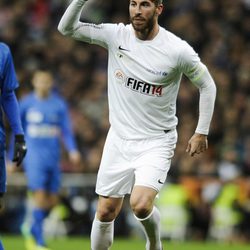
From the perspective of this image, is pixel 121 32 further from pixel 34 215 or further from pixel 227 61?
pixel 227 61

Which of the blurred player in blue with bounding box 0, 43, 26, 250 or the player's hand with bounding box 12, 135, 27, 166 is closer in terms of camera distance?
the blurred player in blue with bounding box 0, 43, 26, 250

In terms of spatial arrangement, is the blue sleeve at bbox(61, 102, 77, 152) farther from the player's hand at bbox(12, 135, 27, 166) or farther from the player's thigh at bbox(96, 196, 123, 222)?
the player's hand at bbox(12, 135, 27, 166)

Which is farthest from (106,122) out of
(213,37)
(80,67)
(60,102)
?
(60,102)

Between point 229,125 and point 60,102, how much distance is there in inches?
198

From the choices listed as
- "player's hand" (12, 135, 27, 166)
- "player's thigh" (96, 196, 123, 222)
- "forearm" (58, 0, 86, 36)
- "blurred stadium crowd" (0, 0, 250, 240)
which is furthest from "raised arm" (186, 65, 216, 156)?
"blurred stadium crowd" (0, 0, 250, 240)

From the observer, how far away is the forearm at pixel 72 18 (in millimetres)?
8062

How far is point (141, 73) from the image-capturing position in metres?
8.29

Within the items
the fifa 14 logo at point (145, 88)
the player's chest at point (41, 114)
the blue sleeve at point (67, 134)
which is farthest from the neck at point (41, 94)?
the fifa 14 logo at point (145, 88)

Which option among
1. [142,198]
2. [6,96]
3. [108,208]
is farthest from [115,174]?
[6,96]

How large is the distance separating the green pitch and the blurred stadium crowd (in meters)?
1.00

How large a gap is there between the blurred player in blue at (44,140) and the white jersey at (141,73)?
4207mm

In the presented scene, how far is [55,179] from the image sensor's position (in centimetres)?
1270

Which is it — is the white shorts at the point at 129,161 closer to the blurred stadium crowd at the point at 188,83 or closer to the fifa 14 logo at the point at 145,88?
the fifa 14 logo at the point at 145,88

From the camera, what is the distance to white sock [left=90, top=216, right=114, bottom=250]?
8.38 meters
